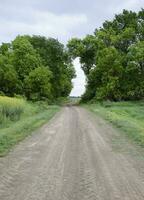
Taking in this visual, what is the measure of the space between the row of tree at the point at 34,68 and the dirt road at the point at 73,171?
52.1 metres

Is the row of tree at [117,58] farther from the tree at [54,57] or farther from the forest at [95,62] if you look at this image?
the tree at [54,57]

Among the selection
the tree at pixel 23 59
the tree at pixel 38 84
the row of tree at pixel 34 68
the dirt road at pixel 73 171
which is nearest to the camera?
the dirt road at pixel 73 171

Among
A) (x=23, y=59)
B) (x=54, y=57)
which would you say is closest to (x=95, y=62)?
(x=54, y=57)

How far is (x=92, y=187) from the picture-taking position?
9914mm

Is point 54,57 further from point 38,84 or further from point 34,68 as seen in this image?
point 38,84

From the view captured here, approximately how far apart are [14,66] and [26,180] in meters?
66.2

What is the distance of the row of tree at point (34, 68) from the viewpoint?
234 feet

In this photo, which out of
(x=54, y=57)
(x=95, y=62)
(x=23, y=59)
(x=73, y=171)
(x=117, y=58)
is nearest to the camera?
(x=73, y=171)

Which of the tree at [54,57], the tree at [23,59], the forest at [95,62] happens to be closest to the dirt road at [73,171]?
the forest at [95,62]

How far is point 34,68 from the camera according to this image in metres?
77.9

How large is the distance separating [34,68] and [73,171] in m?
66.7

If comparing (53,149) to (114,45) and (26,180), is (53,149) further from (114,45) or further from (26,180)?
(114,45)

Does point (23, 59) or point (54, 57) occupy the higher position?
point (54, 57)

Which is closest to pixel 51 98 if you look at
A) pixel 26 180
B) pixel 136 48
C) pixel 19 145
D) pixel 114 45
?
pixel 114 45
